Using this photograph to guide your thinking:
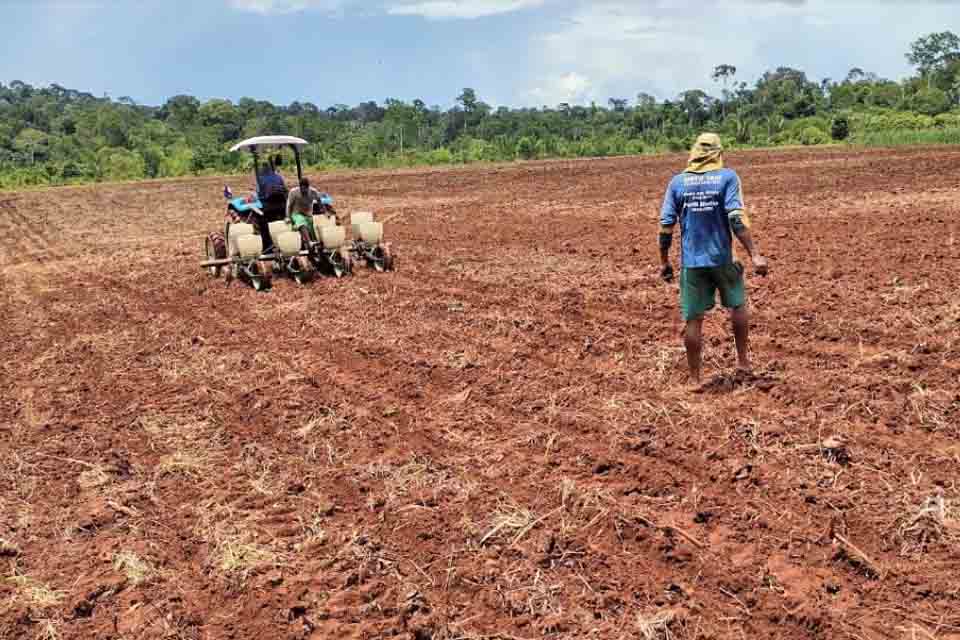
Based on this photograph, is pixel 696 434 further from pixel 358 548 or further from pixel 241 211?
pixel 241 211

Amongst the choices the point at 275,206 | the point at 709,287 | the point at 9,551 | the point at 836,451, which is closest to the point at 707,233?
the point at 709,287

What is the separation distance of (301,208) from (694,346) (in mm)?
7090

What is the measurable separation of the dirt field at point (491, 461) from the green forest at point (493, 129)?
111ft

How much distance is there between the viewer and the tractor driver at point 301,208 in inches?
448

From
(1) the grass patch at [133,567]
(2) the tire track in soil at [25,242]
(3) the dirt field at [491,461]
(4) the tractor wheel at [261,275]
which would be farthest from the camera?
(2) the tire track in soil at [25,242]

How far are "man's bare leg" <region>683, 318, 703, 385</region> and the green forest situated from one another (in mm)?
37050

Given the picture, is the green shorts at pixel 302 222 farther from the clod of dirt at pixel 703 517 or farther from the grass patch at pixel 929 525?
the grass patch at pixel 929 525

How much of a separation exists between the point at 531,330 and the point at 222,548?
4341 millimetres

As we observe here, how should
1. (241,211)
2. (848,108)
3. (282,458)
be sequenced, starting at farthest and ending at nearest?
(848,108), (241,211), (282,458)

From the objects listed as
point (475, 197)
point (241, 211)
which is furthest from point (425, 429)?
point (475, 197)

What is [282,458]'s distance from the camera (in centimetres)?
540

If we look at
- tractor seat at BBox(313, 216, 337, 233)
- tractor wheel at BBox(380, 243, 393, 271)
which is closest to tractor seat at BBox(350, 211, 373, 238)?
tractor seat at BBox(313, 216, 337, 233)

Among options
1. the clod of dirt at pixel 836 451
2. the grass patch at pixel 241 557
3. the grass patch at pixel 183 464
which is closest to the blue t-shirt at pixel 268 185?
the grass patch at pixel 183 464

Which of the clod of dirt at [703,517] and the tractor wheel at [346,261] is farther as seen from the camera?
the tractor wheel at [346,261]
